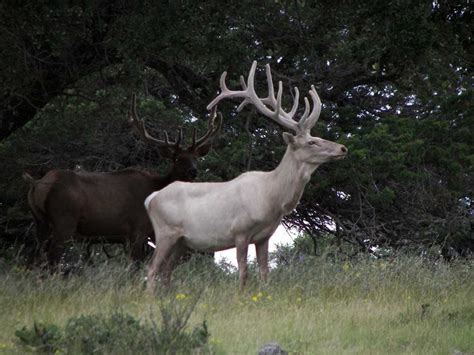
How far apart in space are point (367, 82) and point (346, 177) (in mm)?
2170

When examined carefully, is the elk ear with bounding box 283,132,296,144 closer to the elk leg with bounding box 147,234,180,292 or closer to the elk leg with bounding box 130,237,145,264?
the elk leg with bounding box 147,234,180,292

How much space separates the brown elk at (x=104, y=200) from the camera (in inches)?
474

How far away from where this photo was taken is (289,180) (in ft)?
35.4

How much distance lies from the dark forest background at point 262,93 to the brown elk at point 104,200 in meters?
1.12

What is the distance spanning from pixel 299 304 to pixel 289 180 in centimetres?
193

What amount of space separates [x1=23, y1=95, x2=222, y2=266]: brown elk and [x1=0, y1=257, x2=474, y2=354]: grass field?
5.40 feet

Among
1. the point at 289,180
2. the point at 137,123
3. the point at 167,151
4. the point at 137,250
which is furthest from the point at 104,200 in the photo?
the point at 289,180

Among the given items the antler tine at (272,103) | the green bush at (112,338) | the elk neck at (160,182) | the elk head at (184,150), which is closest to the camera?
the green bush at (112,338)

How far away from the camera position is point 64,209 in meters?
12.1

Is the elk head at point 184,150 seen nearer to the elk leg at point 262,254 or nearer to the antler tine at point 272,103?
the antler tine at point 272,103

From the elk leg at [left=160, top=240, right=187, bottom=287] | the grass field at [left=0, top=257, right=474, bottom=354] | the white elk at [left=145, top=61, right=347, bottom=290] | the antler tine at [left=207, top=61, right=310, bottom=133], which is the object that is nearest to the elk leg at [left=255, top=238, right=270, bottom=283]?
the white elk at [left=145, top=61, right=347, bottom=290]

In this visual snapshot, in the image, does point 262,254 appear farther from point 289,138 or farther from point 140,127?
point 140,127

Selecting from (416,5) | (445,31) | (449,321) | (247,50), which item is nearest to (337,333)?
(449,321)

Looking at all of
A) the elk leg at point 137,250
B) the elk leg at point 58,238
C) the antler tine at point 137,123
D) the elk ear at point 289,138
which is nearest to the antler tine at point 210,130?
the antler tine at point 137,123
